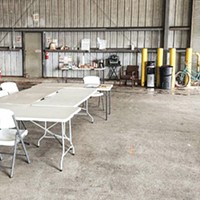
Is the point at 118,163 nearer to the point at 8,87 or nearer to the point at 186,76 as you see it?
the point at 8,87

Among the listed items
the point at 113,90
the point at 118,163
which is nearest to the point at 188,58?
the point at 113,90

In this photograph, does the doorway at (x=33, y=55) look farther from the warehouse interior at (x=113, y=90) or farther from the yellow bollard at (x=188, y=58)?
the yellow bollard at (x=188, y=58)

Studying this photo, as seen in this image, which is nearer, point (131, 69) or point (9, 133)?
point (9, 133)

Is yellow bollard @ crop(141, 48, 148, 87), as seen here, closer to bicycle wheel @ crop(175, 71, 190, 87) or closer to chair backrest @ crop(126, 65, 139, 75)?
chair backrest @ crop(126, 65, 139, 75)

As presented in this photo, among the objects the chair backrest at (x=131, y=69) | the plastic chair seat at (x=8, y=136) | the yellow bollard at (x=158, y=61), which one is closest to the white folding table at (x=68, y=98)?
the plastic chair seat at (x=8, y=136)

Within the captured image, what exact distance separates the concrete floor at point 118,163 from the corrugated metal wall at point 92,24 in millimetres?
5329

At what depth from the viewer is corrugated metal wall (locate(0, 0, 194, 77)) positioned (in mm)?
10984

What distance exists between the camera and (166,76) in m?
9.95

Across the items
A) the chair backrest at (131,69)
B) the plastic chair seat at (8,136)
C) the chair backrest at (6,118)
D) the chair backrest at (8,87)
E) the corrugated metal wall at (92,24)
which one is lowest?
the plastic chair seat at (8,136)

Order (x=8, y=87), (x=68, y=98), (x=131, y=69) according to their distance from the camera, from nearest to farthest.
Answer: (x=68, y=98)
(x=8, y=87)
(x=131, y=69)

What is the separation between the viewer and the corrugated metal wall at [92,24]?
11.0m

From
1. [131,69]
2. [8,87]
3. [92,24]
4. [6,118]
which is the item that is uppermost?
[92,24]

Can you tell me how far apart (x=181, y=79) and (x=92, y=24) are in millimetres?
3874

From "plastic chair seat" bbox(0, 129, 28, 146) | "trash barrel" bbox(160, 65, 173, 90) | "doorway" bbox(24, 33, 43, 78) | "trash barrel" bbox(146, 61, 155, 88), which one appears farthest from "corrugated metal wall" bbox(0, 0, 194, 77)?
"plastic chair seat" bbox(0, 129, 28, 146)
